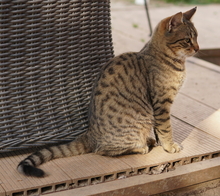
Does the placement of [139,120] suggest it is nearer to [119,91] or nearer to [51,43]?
[119,91]

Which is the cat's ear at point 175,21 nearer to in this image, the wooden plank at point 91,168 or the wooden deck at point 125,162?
the wooden deck at point 125,162

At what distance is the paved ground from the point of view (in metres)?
5.73

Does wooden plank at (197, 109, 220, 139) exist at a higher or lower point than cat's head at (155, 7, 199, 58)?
lower

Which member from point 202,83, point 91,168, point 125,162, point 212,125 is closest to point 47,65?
point 91,168

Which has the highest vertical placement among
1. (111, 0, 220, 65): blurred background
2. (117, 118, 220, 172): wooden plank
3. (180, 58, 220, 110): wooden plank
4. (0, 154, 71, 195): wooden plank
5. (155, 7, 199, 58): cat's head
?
(155, 7, 199, 58): cat's head

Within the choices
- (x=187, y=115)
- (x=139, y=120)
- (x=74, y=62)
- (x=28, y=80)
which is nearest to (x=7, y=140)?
(x=28, y=80)

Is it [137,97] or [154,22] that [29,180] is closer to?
[137,97]

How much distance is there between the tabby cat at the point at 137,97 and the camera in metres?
2.93

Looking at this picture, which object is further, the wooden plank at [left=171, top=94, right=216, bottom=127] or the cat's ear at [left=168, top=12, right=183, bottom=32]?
the wooden plank at [left=171, top=94, right=216, bottom=127]

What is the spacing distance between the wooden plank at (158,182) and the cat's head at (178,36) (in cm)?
81

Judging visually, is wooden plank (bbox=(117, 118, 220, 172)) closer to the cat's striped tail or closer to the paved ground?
the cat's striped tail

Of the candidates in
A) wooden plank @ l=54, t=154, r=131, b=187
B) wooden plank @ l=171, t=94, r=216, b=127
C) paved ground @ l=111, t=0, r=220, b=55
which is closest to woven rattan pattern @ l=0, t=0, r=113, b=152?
wooden plank @ l=54, t=154, r=131, b=187

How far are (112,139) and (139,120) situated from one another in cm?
23

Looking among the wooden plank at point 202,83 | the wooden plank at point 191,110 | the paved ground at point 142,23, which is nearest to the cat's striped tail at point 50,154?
the wooden plank at point 191,110
